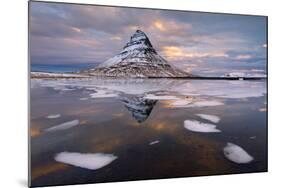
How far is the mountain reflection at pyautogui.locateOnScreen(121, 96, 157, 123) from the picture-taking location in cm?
310

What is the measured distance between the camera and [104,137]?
302 centimetres

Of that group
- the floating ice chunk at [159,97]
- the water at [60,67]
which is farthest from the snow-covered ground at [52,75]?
the floating ice chunk at [159,97]

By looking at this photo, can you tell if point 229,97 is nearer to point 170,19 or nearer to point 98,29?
point 170,19

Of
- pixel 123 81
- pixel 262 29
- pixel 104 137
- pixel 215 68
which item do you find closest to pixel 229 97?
pixel 215 68

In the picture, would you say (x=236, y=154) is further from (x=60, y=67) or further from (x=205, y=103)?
(x=60, y=67)

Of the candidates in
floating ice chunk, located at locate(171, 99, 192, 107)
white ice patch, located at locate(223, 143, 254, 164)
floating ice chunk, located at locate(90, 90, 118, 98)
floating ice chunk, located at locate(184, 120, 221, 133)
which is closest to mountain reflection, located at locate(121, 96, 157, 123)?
floating ice chunk, located at locate(90, 90, 118, 98)

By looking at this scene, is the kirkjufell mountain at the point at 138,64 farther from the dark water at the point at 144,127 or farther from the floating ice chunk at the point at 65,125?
the floating ice chunk at the point at 65,125

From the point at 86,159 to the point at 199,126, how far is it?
108cm

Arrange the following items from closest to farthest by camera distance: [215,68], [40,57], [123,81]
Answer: [40,57] → [123,81] → [215,68]

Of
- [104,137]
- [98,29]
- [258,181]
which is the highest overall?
[98,29]

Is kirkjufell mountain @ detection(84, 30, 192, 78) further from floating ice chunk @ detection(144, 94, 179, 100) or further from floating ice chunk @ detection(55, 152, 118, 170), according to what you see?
floating ice chunk @ detection(55, 152, 118, 170)

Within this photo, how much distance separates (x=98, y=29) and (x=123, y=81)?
50 centimetres

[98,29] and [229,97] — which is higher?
[98,29]
